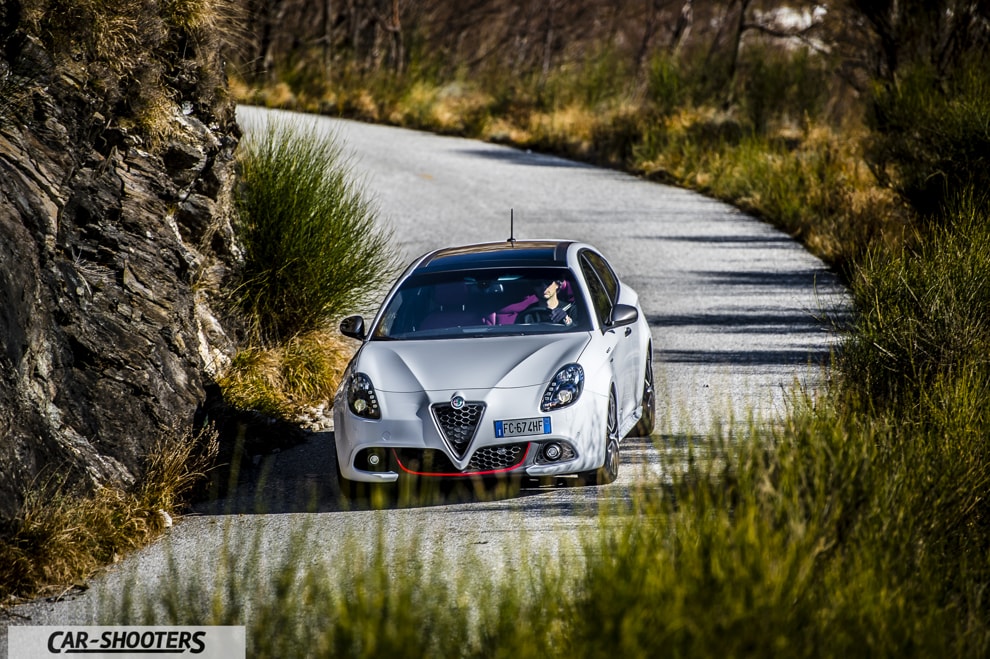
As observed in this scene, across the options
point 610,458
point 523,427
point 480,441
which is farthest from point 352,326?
point 610,458

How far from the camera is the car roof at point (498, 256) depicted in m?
9.46

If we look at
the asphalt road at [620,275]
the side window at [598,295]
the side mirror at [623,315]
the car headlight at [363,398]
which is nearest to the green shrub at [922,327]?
the asphalt road at [620,275]

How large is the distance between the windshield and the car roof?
8 centimetres

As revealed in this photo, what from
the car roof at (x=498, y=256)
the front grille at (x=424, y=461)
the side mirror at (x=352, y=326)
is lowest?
the front grille at (x=424, y=461)

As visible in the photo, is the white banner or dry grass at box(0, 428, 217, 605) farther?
dry grass at box(0, 428, 217, 605)

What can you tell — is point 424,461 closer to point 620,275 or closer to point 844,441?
point 844,441

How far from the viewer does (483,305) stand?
938 centimetres

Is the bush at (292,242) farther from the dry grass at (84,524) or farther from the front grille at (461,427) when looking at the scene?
the front grille at (461,427)

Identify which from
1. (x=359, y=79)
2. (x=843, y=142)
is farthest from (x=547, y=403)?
(x=359, y=79)

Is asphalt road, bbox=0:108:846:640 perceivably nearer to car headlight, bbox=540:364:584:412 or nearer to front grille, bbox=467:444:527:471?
front grille, bbox=467:444:527:471

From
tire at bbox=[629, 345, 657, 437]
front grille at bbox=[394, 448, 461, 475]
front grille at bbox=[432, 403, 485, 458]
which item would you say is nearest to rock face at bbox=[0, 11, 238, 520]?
front grille at bbox=[394, 448, 461, 475]

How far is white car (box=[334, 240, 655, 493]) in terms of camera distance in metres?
8.09

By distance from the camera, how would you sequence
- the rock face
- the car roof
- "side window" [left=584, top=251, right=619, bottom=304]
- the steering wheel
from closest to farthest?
the rock face < the steering wheel < the car roof < "side window" [left=584, top=251, right=619, bottom=304]

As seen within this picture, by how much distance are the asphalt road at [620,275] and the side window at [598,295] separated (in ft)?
2.65
